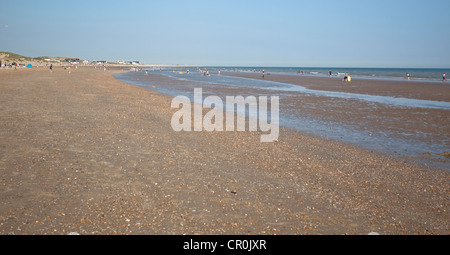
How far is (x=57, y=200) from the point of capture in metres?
5.77

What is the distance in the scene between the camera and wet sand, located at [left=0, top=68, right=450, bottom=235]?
5.29 metres

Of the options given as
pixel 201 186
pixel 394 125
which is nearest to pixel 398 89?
pixel 394 125

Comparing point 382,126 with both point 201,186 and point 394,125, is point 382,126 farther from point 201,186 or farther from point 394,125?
point 201,186

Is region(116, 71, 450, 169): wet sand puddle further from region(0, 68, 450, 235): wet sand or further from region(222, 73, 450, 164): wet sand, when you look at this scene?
region(0, 68, 450, 235): wet sand

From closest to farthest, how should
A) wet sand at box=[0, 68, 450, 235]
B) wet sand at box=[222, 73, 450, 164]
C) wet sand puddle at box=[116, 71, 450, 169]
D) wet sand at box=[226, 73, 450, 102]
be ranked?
wet sand at box=[0, 68, 450, 235]
wet sand at box=[222, 73, 450, 164]
wet sand puddle at box=[116, 71, 450, 169]
wet sand at box=[226, 73, 450, 102]

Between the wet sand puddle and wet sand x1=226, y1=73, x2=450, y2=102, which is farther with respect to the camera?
wet sand x1=226, y1=73, x2=450, y2=102

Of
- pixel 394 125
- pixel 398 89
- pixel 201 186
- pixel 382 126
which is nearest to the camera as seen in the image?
pixel 201 186

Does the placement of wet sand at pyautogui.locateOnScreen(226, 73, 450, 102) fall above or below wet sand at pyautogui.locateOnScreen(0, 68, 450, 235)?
above

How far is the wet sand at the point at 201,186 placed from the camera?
5289 mm

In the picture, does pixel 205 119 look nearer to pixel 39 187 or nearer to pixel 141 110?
pixel 141 110

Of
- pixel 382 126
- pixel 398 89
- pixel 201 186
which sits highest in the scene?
pixel 398 89

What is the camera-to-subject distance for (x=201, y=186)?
6855 mm

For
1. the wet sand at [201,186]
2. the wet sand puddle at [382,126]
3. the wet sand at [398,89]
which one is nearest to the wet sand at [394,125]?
the wet sand puddle at [382,126]

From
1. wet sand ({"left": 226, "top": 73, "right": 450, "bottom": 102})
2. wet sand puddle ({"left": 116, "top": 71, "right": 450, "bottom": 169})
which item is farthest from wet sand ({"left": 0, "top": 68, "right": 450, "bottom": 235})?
wet sand ({"left": 226, "top": 73, "right": 450, "bottom": 102})
